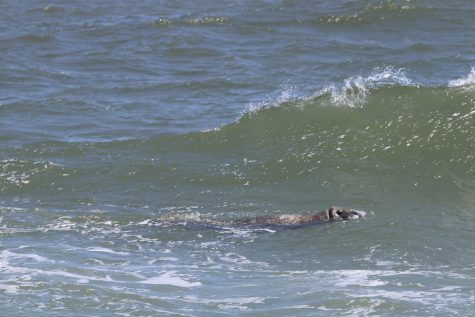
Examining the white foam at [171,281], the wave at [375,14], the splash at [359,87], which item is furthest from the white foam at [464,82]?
the white foam at [171,281]

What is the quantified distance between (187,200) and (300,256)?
3.08 meters

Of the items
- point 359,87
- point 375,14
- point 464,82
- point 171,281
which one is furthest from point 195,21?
point 171,281

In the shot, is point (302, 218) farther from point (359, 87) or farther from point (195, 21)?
point (195, 21)

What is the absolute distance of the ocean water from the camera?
29.3 ft

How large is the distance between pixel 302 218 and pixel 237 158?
3.69 m

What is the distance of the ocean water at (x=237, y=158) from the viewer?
8.93 meters

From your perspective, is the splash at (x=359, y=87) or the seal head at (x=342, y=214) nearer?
the seal head at (x=342, y=214)

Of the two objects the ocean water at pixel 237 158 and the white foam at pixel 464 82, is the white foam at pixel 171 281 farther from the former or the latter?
the white foam at pixel 464 82

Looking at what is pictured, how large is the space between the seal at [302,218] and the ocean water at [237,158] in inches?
8.1

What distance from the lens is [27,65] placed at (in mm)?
21250

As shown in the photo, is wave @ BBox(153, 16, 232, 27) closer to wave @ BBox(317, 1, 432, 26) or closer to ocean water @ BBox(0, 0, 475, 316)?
ocean water @ BBox(0, 0, 475, 316)

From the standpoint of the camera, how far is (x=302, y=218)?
1118 centimetres

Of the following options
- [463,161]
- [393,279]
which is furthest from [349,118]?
[393,279]

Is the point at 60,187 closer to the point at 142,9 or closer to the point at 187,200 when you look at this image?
the point at 187,200
